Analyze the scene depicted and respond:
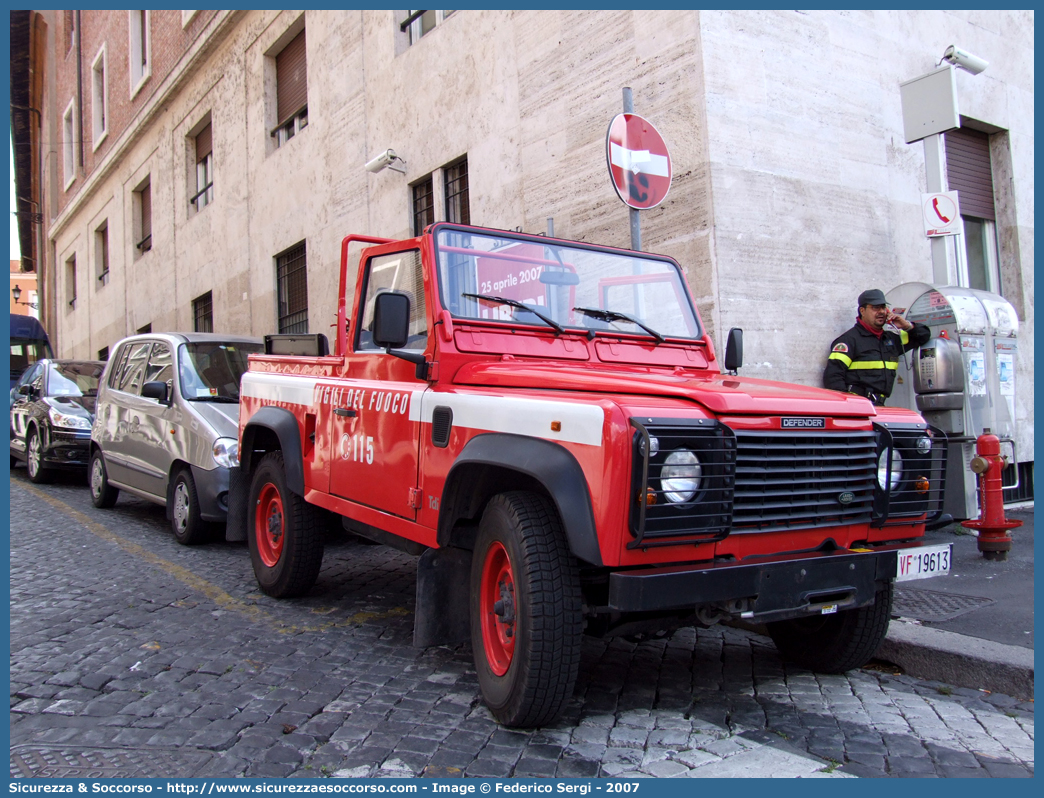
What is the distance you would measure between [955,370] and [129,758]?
6.65m

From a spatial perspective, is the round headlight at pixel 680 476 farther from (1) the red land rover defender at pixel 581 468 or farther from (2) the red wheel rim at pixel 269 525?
(2) the red wheel rim at pixel 269 525

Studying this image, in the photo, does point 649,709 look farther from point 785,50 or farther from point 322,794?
point 785,50

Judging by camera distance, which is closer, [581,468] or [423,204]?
[581,468]

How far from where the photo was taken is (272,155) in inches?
606

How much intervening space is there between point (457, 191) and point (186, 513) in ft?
18.4

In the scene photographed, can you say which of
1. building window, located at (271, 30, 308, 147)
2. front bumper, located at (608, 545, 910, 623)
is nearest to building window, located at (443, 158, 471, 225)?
building window, located at (271, 30, 308, 147)

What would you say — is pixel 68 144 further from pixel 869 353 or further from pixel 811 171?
pixel 869 353

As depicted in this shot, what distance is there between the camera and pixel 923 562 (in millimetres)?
3402

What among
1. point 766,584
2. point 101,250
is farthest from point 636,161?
point 101,250

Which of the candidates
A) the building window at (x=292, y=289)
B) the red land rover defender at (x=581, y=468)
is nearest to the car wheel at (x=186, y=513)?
the red land rover defender at (x=581, y=468)

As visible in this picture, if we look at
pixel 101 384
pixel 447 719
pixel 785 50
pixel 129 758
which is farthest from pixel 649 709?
pixel 101 384

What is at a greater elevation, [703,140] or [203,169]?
[203,169]

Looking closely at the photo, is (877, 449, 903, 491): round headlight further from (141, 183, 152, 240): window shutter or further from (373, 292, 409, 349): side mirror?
(141, 183, 152, 240): window shutter

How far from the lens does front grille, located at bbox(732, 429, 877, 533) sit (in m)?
2.98
